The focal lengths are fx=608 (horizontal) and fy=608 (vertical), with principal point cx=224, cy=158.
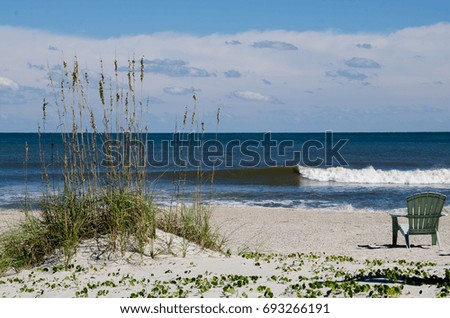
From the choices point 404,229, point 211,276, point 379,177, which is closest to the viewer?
point 211,276

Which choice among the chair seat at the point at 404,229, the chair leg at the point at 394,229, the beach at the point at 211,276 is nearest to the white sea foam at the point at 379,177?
the chair seat at the point at 404,229

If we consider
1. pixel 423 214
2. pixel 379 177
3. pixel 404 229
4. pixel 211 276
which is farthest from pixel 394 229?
pixel 379 177

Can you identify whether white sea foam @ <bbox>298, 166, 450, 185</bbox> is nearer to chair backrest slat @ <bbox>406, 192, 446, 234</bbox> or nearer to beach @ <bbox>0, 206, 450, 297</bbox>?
chair backrest slat @ <bbox>406, 192, 446, 234</bbox>

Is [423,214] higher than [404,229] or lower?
higher

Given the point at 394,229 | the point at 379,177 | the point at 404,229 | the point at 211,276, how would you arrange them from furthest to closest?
1. the point at 379,177
2. the point at 394,229
3. the point at 404,229
4. the point at 211,276

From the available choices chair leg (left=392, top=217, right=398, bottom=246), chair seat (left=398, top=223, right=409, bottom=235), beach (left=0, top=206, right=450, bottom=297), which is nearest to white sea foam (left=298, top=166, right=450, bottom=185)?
chair seat (left=398, top=223, right=409, bottom=235)

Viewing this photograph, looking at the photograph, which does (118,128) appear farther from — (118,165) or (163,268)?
(163,268)

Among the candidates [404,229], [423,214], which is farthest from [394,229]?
[423,214]

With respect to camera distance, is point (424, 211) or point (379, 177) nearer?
point (424, 211)

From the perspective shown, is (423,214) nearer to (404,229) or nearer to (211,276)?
(404,229)

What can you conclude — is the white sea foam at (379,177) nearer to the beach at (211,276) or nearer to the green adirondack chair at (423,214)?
the green adirondack chair at (423,214)

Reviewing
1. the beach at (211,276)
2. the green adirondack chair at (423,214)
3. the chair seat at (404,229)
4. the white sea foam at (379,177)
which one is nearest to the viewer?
the beach at (211,276)

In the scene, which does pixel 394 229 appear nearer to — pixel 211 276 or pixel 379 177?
pixel 211 276
